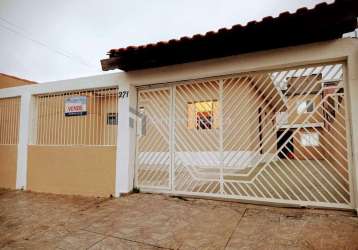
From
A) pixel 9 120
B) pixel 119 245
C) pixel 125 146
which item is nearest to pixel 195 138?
pixel 125 146

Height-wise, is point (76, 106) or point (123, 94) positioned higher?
A: point (123, 94)

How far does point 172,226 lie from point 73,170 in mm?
3318

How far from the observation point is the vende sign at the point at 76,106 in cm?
563

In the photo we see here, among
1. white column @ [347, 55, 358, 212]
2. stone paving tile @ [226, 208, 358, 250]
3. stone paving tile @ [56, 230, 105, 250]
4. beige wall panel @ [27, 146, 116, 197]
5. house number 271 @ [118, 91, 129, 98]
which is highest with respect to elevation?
house number 271 @ [118, 91, 129, 98]

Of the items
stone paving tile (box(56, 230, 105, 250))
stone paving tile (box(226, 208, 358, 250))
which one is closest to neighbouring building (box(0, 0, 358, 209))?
stone paving tile (box(226, 208, 358, 250))

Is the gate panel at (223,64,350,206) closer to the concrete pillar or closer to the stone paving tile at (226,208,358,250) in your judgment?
the concrete pillar

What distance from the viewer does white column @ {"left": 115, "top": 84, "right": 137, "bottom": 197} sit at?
5012mm

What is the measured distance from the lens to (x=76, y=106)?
18.7 feet

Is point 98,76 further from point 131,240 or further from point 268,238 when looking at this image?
point 268,238

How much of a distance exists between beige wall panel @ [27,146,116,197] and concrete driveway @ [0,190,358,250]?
0.74m

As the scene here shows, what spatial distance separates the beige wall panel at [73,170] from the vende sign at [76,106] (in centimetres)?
85

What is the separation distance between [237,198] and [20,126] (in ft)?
19.3

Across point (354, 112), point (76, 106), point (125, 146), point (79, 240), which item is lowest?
point (79, 240)

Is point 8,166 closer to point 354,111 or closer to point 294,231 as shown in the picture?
point 294,231
